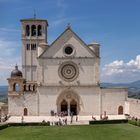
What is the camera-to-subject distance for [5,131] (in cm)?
5206

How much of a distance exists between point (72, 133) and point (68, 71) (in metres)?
24.9

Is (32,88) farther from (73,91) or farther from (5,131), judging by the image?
(5,131)

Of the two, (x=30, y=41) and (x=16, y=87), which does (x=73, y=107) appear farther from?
(x=30, y=41)

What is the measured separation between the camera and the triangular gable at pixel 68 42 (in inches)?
2859

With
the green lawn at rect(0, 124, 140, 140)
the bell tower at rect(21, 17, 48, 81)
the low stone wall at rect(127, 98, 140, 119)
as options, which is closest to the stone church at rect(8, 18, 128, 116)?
the low stone wall at rect(127, 98, 140, 119)

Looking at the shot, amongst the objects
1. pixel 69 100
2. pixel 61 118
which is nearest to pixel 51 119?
pixel 61 118

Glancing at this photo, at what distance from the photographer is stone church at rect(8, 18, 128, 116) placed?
71.9m

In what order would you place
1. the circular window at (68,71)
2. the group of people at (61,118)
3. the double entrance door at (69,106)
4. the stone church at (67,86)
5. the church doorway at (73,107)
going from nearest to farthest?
the group of people at (61,118) < the stone church at (67,86) < the double entrance door at (69,106) < the church doorway at (73,107) < the circular window at (68,71)

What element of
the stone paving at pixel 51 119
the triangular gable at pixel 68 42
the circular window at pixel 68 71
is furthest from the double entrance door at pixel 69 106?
the triangular gable at pixel 68 42

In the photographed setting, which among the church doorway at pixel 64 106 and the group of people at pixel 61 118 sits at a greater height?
the church doorway at pixel 64 106

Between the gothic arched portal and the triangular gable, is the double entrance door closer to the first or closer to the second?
the gothic arched portal

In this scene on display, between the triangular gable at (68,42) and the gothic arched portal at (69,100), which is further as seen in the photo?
the triangular gable at (68,42)

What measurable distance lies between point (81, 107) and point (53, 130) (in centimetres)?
1994

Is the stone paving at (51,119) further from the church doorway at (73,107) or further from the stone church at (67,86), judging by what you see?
the church doorway at (73,107)
